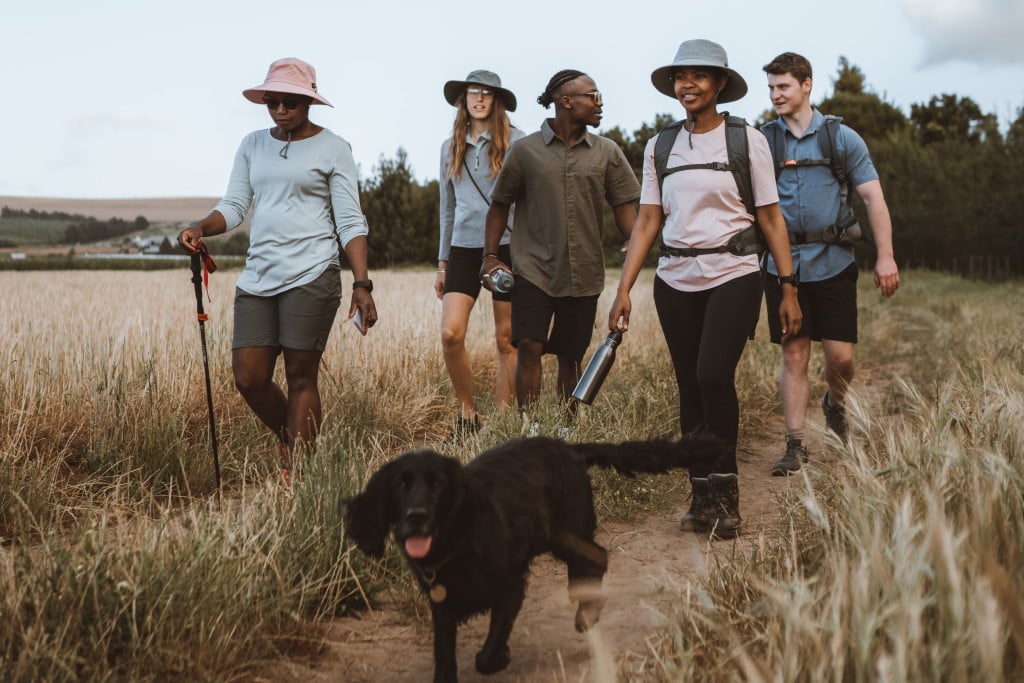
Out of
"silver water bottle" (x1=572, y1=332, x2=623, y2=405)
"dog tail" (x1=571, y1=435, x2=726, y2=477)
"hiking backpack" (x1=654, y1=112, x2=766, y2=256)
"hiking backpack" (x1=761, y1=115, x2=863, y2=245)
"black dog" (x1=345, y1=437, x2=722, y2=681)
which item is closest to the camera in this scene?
"black dog" (x1=345, y1=437, x2=722, y2=681)

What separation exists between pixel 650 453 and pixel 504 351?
309cm

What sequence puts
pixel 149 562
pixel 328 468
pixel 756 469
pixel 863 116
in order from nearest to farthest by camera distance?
1. pixel 149 562
2. pixel 328 468
3. pixel 756 469
4. pixel 863 116

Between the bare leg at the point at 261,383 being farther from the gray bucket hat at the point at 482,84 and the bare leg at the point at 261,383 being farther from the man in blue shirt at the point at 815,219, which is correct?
the man in blue shirt at the point at 815,219

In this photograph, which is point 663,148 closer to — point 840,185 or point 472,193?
point 840,185

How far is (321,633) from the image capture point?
327 cm

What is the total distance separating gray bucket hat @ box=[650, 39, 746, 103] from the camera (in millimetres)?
4535

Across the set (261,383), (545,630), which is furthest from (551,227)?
→ (545,630)

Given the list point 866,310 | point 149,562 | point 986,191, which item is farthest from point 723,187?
point 986,191

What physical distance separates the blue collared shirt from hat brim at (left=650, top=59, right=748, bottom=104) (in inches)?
57.7

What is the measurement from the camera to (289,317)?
5.05 m

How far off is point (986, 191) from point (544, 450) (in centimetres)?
3637

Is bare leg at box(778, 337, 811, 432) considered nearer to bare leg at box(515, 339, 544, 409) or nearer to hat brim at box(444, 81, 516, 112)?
bare leg at box(515, 339, 544, 409)

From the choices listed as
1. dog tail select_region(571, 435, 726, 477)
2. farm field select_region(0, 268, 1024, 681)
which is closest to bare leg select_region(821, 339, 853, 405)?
farm field select_region(0, 268, 1024, 681)

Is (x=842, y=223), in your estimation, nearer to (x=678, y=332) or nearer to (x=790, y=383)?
(x=790, y=383)
